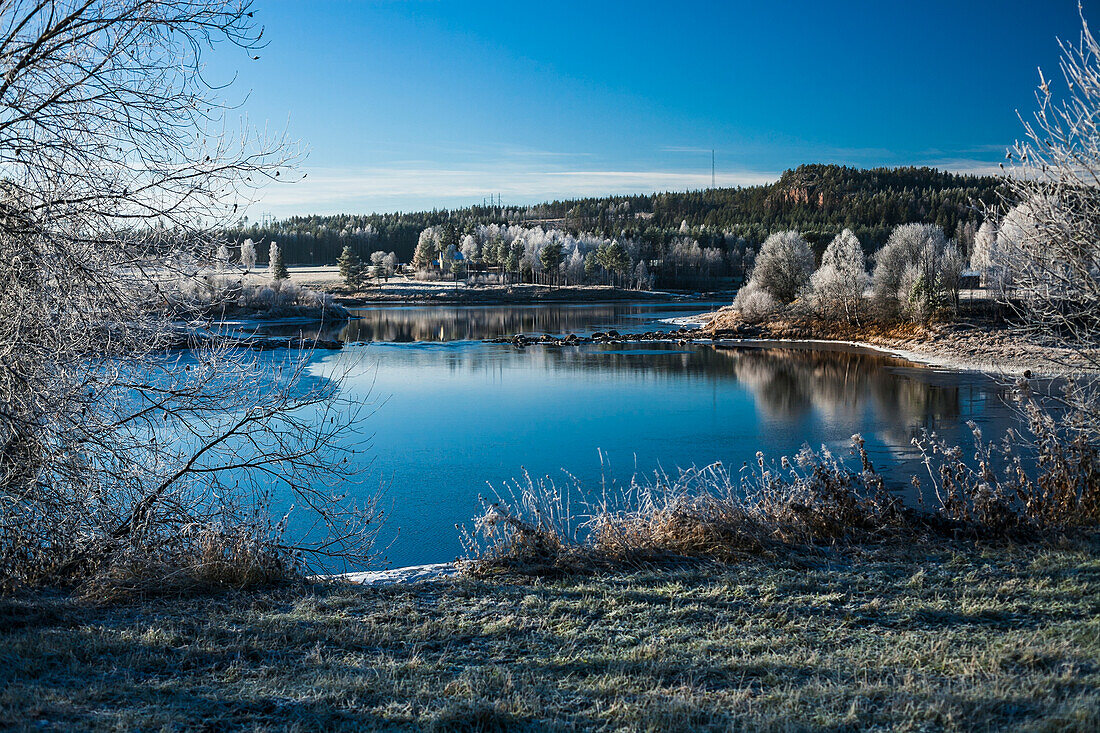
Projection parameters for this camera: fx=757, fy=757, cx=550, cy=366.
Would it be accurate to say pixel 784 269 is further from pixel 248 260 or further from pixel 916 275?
pixel 248 260

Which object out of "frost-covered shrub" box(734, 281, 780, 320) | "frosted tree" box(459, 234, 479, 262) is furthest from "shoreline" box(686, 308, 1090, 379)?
"frosted tree" box(459, 234, 479, 262)

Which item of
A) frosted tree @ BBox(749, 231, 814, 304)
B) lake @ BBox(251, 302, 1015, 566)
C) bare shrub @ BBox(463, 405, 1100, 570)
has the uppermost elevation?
frosted tree @ BBox(749, 231, 814, 304)

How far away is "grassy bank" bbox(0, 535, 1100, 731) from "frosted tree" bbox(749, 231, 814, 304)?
50.5 meters

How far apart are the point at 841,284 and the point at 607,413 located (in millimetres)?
31610

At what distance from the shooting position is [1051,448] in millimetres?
9328

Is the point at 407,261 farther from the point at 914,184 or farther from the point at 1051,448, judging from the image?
the point at 1051,448

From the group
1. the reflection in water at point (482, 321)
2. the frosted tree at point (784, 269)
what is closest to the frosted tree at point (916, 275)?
the frosted tree at point (784, 269)

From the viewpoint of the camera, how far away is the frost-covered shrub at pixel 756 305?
173ft

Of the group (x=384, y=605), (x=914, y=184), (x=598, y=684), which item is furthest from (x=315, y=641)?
(x=914, y=184)

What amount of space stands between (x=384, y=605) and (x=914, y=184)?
190518mm

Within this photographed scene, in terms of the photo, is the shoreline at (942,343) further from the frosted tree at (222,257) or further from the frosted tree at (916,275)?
the frosted tree at (222,257)

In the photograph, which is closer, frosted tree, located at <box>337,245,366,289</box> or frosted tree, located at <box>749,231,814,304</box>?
frosted tree, located at <box>749,231,814,304</box>

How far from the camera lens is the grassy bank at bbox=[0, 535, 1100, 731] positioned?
384 cm

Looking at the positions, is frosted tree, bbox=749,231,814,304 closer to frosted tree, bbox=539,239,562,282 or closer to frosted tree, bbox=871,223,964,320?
frosted tree, bbox=871,223,964,320
